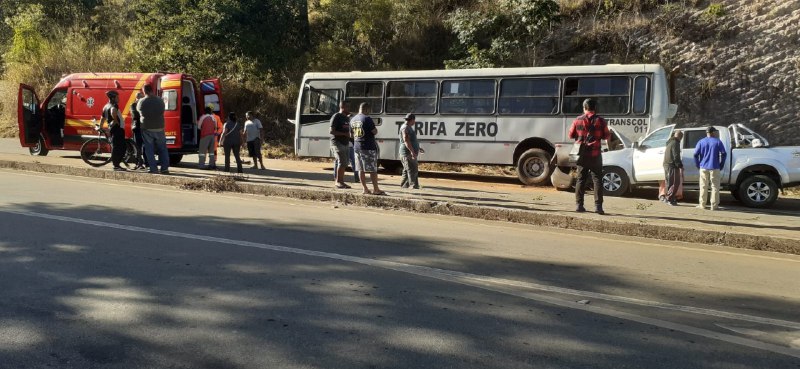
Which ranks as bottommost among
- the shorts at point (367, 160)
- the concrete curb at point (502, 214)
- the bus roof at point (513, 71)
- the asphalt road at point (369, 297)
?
the asphalt road at point (369, 297)

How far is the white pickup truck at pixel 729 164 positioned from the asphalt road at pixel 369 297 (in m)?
→ 5.24

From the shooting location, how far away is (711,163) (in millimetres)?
11742

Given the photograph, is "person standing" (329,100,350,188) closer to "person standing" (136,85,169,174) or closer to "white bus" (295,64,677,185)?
"person standing" (136,85,169,174)

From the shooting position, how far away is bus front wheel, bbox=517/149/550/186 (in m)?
15.8

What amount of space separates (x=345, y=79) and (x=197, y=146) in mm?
4518

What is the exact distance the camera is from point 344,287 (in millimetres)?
5605

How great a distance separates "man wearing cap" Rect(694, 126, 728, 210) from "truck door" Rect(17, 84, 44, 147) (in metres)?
16.4

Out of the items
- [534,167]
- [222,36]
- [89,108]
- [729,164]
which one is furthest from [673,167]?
[222,36]

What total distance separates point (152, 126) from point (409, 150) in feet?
17.4

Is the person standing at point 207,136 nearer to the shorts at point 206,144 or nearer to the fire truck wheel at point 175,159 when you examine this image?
the shorts at point 206,144

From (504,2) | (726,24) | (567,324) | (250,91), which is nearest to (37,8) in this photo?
(250,91)

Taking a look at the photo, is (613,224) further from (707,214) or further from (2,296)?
(2,296)

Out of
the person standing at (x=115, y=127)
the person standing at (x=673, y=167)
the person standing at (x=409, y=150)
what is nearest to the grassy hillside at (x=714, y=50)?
the person standing at (x=673, y=167)

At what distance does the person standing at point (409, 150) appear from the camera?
42.7 feet
